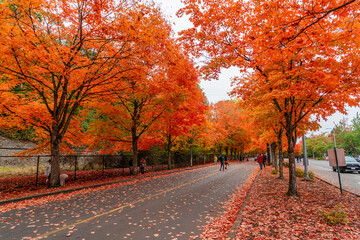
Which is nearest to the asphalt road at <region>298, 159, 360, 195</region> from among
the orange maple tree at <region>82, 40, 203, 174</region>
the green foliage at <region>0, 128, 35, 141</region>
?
the orange maple tree at <region>82, 40, 203, 174</region>

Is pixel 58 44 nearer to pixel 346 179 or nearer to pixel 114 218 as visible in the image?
pixel 114 218

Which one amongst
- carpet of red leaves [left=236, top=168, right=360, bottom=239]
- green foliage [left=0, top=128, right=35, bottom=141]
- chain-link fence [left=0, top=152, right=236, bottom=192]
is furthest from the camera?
green foliage [left=0, top=128, right=35, bottom=141]

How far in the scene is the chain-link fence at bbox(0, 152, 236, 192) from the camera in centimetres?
1404

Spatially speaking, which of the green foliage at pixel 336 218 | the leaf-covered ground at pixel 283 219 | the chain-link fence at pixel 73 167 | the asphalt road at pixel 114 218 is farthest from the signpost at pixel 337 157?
the chain-link fence at pixel 73 167

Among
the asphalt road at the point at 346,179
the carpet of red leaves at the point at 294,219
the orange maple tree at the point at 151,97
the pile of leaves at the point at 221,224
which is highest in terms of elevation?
the orange maple tree at the point at 151,97

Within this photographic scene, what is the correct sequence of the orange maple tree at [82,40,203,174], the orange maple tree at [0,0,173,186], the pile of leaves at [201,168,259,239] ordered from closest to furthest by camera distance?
the pile of leaves at [201,168,259,239] → the orange maple tree at [0,0,173,186] → the orange maple tree at [82,40,203,174]

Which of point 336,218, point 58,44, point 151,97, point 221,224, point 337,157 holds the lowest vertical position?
point 221,224

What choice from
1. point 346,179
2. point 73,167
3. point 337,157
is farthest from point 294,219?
point 73,167

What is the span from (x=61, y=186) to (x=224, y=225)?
1058 centimetres

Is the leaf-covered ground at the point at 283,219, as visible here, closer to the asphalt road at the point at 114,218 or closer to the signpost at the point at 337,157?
the asphalt road at the point at 114,218

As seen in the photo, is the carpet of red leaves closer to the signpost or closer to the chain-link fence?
the signpost

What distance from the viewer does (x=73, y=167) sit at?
21906 millimetres

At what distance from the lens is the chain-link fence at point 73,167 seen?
46.1 feet

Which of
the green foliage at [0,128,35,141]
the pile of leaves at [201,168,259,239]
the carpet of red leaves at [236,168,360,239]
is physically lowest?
the pile of leaves at [201,168,259,239]
